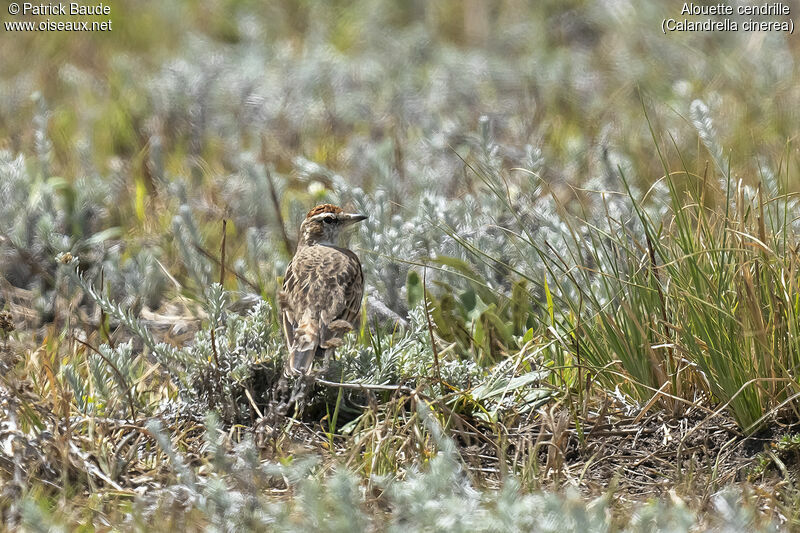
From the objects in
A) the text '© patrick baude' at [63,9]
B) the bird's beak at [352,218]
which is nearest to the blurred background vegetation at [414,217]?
the bird's beak at [352,218]

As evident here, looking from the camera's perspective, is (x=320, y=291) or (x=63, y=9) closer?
(x=320, y=291)

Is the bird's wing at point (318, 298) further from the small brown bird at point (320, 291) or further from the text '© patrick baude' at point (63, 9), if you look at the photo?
the text '© patrick baude' at point (63, 9)

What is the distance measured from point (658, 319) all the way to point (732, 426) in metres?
0.55

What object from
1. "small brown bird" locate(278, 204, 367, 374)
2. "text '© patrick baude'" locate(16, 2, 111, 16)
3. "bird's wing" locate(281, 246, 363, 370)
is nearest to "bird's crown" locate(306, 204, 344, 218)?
"small brown bird" locate(278, 204, 367, 374)

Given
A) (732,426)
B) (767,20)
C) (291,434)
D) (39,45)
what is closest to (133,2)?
(39,45)

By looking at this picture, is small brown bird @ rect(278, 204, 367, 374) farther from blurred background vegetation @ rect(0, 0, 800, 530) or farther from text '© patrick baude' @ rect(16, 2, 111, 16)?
text '© patrick baude' @ rect(16, 2, 111, 16)

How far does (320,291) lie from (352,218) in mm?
955

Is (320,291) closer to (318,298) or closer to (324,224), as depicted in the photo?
(318,298)

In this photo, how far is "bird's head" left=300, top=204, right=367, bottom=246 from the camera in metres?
6.22

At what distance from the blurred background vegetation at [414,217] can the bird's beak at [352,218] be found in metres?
0.09

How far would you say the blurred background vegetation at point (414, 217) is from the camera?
432cm

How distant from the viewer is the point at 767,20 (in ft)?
33.4

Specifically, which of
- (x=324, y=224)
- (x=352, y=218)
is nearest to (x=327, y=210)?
(x=324, y=224)

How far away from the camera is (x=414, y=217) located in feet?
21.0
